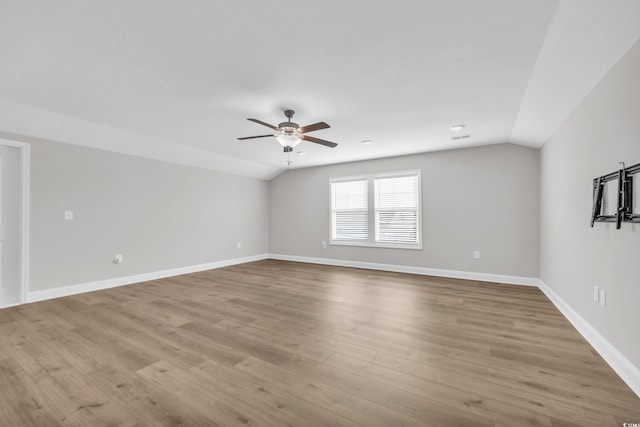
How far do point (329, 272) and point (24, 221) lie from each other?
184 inches

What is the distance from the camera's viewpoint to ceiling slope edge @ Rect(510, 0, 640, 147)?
5.48 feet

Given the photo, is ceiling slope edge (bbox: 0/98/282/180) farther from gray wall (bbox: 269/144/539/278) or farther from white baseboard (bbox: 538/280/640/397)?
white baseboard (bbox: 538/280/640/397)

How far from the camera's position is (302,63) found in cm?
235

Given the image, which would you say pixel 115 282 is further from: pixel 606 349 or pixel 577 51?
pixel 577 51

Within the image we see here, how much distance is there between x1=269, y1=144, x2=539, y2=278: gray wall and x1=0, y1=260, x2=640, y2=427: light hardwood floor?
45.3 inches

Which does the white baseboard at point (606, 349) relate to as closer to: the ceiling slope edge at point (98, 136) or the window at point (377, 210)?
the window at point (377, 210)

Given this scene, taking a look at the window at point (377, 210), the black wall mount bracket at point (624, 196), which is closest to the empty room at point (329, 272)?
the black wall mount bracket at point (624, 196)

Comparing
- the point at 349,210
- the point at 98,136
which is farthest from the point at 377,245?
the point at 98,136

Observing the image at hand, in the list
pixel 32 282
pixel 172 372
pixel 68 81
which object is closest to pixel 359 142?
pixel 68 81

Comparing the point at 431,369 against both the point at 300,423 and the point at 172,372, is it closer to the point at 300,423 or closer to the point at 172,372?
the point at 300,423

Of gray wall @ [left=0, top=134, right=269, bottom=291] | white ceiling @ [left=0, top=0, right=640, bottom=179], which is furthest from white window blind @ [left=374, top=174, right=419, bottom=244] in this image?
gray wall @ [left=0, top=134, right=269, bottom=291]

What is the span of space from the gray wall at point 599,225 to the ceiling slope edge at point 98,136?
544 centimetres

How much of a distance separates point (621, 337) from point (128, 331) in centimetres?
414

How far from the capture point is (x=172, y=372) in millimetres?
2016
